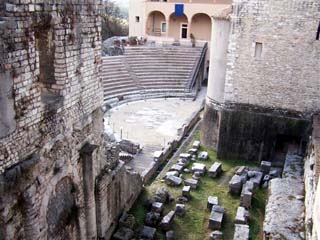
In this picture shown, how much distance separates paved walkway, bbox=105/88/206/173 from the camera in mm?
16188

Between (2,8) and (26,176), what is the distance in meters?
2.73

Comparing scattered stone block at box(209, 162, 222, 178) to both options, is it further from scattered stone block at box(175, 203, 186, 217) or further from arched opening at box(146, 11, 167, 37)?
arched opening at box(146, 11, 167, 37)

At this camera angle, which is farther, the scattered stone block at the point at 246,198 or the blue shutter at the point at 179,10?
the blue shutter at the point at 179,10

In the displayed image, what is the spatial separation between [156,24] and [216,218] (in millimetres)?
25361

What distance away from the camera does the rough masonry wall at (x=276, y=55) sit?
13.1 m

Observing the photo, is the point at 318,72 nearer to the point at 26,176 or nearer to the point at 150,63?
the point at 26,176

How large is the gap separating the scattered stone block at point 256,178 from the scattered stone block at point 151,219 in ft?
12.5

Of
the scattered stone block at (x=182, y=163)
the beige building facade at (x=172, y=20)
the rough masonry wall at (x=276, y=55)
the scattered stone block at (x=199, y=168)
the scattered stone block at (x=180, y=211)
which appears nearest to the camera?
the scattered stone block at (x=180, y=211)

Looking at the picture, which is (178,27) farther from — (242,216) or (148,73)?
(242,216)

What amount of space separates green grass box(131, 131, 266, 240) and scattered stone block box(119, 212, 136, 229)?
0.34 meters

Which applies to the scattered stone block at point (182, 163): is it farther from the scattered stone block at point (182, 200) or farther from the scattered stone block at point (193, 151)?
the scattered stone block at point (182, 200)

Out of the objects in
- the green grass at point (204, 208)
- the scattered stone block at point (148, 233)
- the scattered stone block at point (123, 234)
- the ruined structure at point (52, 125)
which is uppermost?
the ruined structure at point (52, 125)

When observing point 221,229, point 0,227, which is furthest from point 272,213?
point 0,227

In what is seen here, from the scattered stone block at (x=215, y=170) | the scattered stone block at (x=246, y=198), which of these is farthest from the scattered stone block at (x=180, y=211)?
the scattered stone block at (x=215, y=170)
